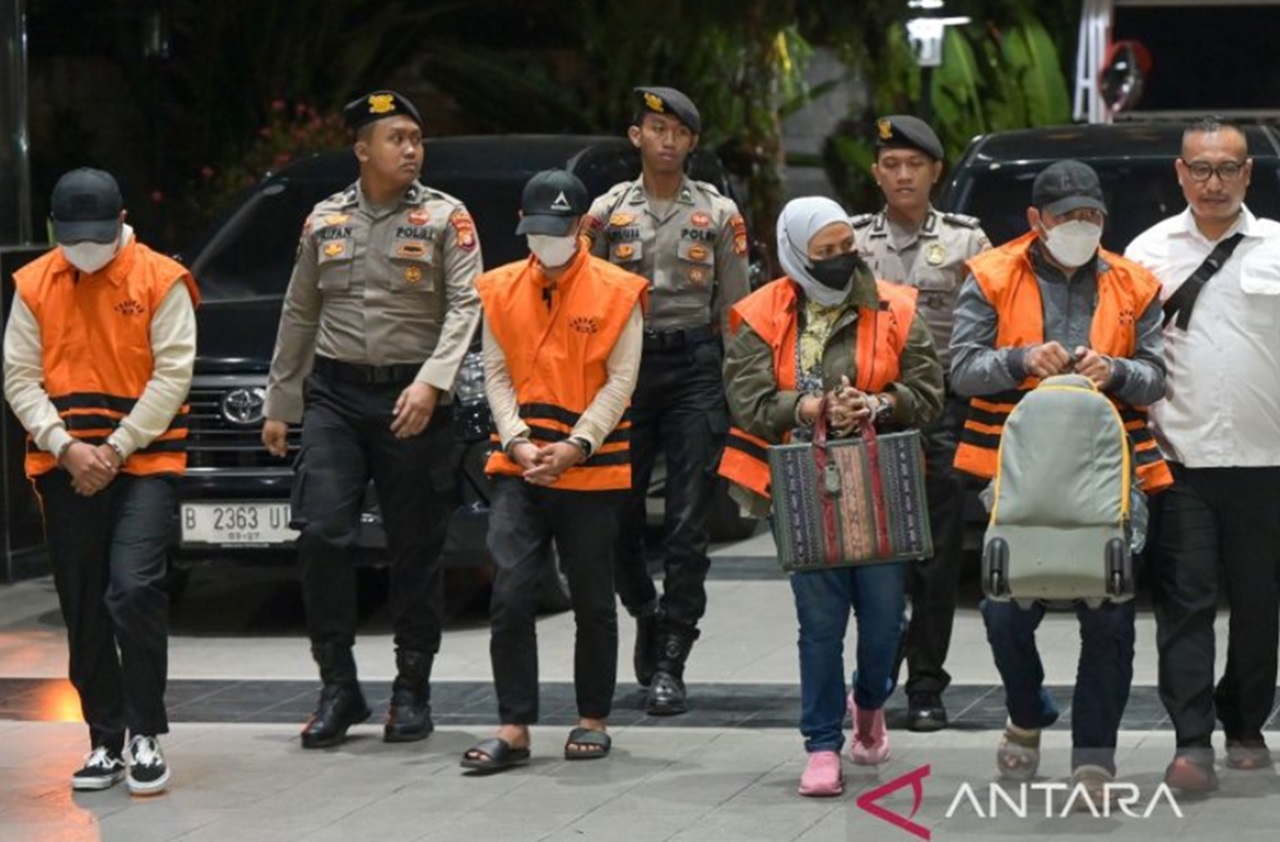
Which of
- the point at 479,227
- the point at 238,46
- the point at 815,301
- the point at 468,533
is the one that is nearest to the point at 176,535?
the point at 468,533

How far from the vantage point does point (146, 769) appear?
27.9 ft

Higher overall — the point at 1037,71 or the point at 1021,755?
the point at 1037,71

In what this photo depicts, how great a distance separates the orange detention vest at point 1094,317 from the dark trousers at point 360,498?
6.27 ft

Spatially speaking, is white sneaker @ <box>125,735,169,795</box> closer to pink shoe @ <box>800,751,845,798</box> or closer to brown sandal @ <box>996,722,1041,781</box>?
pink shoe @ <box>800,751,845,798</box>

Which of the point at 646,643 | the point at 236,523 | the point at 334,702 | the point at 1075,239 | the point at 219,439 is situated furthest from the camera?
the point at 219,439

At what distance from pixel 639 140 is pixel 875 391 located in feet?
6.10

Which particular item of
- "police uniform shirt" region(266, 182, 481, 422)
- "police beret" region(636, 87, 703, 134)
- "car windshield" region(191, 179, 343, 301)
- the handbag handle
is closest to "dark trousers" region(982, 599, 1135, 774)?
the handbag handle

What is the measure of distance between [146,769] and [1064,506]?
282 centimetres

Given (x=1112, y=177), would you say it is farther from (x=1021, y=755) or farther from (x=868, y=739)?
(x=1021, y=755)

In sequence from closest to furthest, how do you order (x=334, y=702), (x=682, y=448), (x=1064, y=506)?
(x=1064, y=506) → (x=334, y=702) → (x=682, y=448)

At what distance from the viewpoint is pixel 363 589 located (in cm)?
1264

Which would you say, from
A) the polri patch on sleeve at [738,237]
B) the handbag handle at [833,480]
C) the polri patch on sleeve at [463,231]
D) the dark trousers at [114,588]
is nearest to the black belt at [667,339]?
the polri patch on sleeve at [738,237]

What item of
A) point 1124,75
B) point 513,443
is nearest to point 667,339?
point 513,443

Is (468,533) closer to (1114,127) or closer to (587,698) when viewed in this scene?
(587,698)
